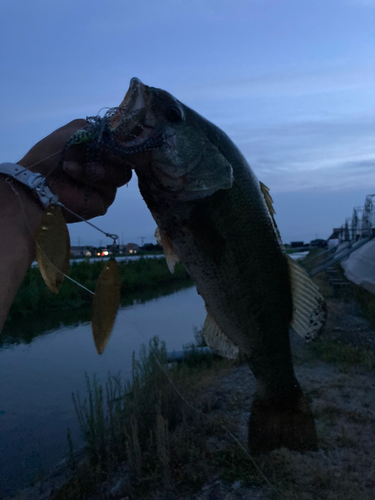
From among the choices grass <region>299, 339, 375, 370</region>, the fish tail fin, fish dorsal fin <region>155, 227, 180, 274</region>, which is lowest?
grass <region>299, 339, 375, 370</region>

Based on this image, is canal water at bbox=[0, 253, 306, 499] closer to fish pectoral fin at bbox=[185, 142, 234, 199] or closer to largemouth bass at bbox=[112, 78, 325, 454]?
largemouth bass at bbox=[112, 78, 325, 454]

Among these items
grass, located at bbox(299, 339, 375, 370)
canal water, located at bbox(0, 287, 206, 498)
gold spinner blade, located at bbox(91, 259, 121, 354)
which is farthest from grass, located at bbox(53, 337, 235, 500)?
grass, located at bbox(299, 339, 375, 370)

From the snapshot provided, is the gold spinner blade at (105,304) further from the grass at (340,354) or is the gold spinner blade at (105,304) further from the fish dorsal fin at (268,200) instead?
the grass at (340,354)

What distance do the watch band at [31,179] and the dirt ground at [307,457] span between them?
280 centimetres

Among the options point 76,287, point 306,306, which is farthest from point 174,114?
point 76,287

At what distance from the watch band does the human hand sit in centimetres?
6

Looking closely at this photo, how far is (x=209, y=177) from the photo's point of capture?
1.77m

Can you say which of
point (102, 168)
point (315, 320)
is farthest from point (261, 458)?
point (102, 168)

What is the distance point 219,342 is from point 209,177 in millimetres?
950

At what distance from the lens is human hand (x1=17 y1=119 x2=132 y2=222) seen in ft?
5.10

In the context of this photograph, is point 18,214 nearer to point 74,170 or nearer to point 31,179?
point 31,179

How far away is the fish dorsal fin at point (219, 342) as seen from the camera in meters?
2.18

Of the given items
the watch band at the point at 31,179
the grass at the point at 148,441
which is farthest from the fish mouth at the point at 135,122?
the grass at the point at 148,441

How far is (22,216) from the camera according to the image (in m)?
1.47
